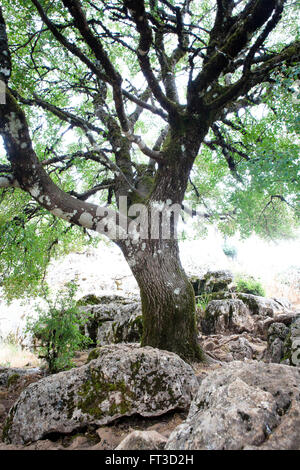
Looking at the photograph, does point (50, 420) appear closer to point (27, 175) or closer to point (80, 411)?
point (80, 411)

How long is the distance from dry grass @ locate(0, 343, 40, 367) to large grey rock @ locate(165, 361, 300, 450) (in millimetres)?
6775

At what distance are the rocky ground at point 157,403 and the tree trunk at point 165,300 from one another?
48 cm

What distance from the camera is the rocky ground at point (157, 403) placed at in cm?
122

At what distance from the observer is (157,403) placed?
2324mm

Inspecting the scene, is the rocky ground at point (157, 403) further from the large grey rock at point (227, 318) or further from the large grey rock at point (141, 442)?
the large grey rock at point (227, 318)

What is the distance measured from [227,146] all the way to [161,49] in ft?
8.33

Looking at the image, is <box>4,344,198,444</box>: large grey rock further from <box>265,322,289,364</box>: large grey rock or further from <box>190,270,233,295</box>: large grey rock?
<box>190,270,233,295</box>: large grey rock

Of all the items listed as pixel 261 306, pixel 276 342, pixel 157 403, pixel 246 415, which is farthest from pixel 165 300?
pixel 261 306

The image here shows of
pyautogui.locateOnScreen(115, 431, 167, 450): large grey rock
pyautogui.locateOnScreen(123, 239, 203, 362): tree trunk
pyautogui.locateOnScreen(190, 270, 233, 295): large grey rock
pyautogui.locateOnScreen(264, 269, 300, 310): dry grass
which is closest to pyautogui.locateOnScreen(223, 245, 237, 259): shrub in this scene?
pyautogui.locateOnScreen(264, 269, 300, 310): dry grass

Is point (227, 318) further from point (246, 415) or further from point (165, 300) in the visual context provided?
point (246, 415)

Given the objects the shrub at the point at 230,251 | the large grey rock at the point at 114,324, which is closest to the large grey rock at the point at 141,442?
the large grey rock at the point at 114,324

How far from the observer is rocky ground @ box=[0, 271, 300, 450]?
122 centimetres

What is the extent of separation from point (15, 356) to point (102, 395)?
23.4ft

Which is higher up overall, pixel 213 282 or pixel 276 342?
pixel 213 282
